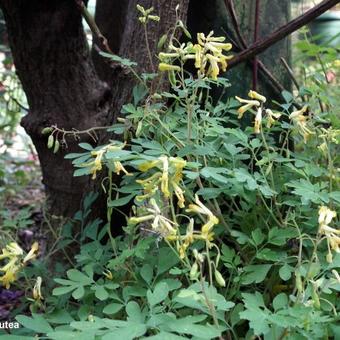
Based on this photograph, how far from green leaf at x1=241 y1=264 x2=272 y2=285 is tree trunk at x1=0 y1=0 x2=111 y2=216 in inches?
28.5

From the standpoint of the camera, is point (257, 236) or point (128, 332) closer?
point (128, 332)

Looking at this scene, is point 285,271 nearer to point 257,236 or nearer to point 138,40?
point 257,236

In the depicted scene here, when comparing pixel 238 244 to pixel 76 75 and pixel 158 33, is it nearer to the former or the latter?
pixel 158 33

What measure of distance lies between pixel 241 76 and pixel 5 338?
916 mm

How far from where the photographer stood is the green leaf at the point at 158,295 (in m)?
0.85

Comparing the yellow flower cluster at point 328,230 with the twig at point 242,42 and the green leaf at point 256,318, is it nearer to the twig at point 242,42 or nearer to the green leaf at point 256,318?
the green leaf at point 256,318

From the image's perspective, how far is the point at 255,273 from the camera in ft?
3.30

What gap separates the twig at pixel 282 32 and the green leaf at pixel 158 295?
0.75 meters

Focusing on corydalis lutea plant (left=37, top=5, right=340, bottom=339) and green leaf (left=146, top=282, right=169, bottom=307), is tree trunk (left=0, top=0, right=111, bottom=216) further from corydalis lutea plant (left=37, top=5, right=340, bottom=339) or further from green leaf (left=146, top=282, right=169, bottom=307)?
green leaf (left=146, top=282, right=169, bottom=307)

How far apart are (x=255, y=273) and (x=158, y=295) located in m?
0.21

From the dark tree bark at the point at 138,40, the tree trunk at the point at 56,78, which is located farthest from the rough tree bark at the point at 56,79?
the dark tree bark at the point at 138,40

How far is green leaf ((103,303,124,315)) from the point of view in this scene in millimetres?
938

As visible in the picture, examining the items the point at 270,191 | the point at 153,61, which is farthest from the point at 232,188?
the point at 153,61

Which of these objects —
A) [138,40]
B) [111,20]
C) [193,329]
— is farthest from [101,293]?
A: [111,20]
